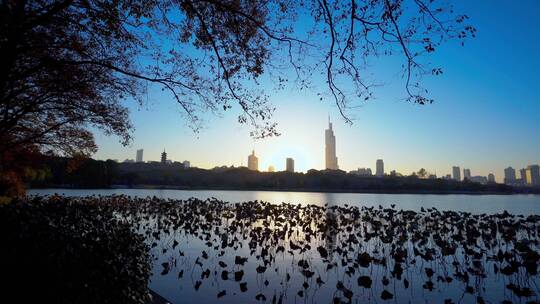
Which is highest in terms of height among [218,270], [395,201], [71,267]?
[71,267]

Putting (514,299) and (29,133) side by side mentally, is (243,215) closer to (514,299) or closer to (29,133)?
(29,133)

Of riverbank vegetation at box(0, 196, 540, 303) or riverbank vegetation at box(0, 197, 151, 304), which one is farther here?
riverbank vegetation at box(0, 196, 540, 303)

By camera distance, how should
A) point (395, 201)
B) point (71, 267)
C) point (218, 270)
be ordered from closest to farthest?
point (71, 267) < point (218, 270) < point (395, 201)

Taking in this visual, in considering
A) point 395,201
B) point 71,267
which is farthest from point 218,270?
point 395,201

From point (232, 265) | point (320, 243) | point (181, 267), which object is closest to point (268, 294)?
point (232, 265)

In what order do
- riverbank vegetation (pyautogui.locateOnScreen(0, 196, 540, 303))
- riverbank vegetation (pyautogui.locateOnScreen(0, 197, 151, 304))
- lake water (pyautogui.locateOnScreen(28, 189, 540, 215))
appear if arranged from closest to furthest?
riverbank vegetation (pyautogui.locateOnScreen(0, 197, 151, 304)), riverbank vegetation (pyautogui.locateOnScreen(0, 196, 540, 303)), lake water (pyautogui.locateOnScreen(28, 189, 540, 215))

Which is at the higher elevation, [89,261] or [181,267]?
[89,261]

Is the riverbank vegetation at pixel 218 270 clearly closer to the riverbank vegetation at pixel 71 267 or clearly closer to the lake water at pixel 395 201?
Result: the riverbank vegetation at pixel 71 267

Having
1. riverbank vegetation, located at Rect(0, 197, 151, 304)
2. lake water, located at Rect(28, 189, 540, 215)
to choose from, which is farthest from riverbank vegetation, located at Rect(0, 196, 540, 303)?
lake water, located at Rect(28, 189, 540, 215)

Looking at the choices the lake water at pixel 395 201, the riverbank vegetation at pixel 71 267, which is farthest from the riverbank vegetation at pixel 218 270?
the lake water at pixel 395 201

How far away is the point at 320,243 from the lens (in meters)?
14.5

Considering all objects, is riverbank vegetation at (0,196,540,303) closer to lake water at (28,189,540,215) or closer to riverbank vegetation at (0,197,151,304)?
riverbank vegetation at (0,197,151,304)

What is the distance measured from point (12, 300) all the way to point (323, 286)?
641cm

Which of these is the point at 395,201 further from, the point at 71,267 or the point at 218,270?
the point at 71,267
